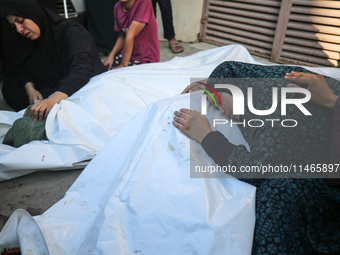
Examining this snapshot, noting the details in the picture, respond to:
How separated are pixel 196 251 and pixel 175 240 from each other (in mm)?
88

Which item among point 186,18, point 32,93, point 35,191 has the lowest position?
point 35,191

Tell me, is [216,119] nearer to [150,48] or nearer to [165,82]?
[165,82]

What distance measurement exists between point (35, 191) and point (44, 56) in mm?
1097

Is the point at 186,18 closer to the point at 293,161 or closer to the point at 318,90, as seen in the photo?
the point at 318,90

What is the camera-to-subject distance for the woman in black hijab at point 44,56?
80.9 inches

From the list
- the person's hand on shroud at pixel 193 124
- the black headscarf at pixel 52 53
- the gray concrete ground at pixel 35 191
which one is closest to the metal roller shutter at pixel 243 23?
the black headscarf at pixel 52 53

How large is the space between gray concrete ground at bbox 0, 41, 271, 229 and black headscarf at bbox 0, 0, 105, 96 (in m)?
0.57

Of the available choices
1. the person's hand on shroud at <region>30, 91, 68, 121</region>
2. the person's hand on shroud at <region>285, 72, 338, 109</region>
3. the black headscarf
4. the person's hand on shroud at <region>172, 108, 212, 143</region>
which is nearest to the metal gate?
the black headscarf

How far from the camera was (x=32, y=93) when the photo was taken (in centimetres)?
225

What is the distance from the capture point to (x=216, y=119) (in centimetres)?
146

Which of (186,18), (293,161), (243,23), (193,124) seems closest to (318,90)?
(293,161)

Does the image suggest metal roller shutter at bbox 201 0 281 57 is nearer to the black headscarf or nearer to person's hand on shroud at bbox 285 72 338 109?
the black headscarf

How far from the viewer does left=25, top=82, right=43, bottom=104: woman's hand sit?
2.21m

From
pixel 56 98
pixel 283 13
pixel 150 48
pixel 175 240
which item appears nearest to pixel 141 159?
pixel 175 240
